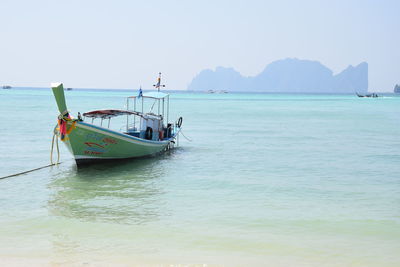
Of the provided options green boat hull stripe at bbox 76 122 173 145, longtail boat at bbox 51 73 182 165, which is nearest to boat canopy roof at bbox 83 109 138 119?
longtail boat at bbox 51 73 182 165

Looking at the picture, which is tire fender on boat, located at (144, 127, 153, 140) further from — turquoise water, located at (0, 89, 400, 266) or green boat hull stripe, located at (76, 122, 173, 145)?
turquoise water, located at (0, 89, 400, 266)

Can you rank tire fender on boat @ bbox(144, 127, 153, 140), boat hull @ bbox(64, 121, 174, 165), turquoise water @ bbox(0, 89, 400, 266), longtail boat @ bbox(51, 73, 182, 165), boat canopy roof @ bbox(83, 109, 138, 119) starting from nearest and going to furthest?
turquoise water @ bbox(0, 89, 400, 266) → longtail boat @ bbox(51, 73, 182, 165) → boat hull @ bbox(64, 121, 174, 165) → boat canopy roof @ bbox(83, 109, 138, 119) → tire fender on boat @ bbox(144, 127, 153, 140)

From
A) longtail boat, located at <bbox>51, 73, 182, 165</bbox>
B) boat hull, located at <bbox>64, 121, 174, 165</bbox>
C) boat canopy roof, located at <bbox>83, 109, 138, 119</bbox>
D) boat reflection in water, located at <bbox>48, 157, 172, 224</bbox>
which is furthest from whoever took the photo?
boat canopy roof, located at <bbox>83, 109, 138, 119</bbox>

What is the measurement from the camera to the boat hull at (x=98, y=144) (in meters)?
19.1

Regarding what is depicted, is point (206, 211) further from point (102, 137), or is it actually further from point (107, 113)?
point (107, 113)

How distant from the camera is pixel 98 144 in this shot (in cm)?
2000

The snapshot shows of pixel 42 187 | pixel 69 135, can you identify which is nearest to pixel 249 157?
pixel 69 135

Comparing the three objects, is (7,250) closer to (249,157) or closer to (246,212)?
(246,212)

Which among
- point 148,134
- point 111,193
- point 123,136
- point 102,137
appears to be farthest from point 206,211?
point 148,134

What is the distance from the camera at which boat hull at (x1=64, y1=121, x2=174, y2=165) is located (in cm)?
1906

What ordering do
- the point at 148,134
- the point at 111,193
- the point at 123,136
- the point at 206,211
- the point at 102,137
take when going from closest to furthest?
the point at 206,211
the point at 111,193
the point at 102,137
the point at 123,136
the point at 148,134

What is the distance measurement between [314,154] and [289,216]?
13.2 m

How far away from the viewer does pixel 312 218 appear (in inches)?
500

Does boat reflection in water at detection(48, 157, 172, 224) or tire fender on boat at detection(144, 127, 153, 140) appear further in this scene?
tire fender on boat at detection(144, 127, 153, 140)
